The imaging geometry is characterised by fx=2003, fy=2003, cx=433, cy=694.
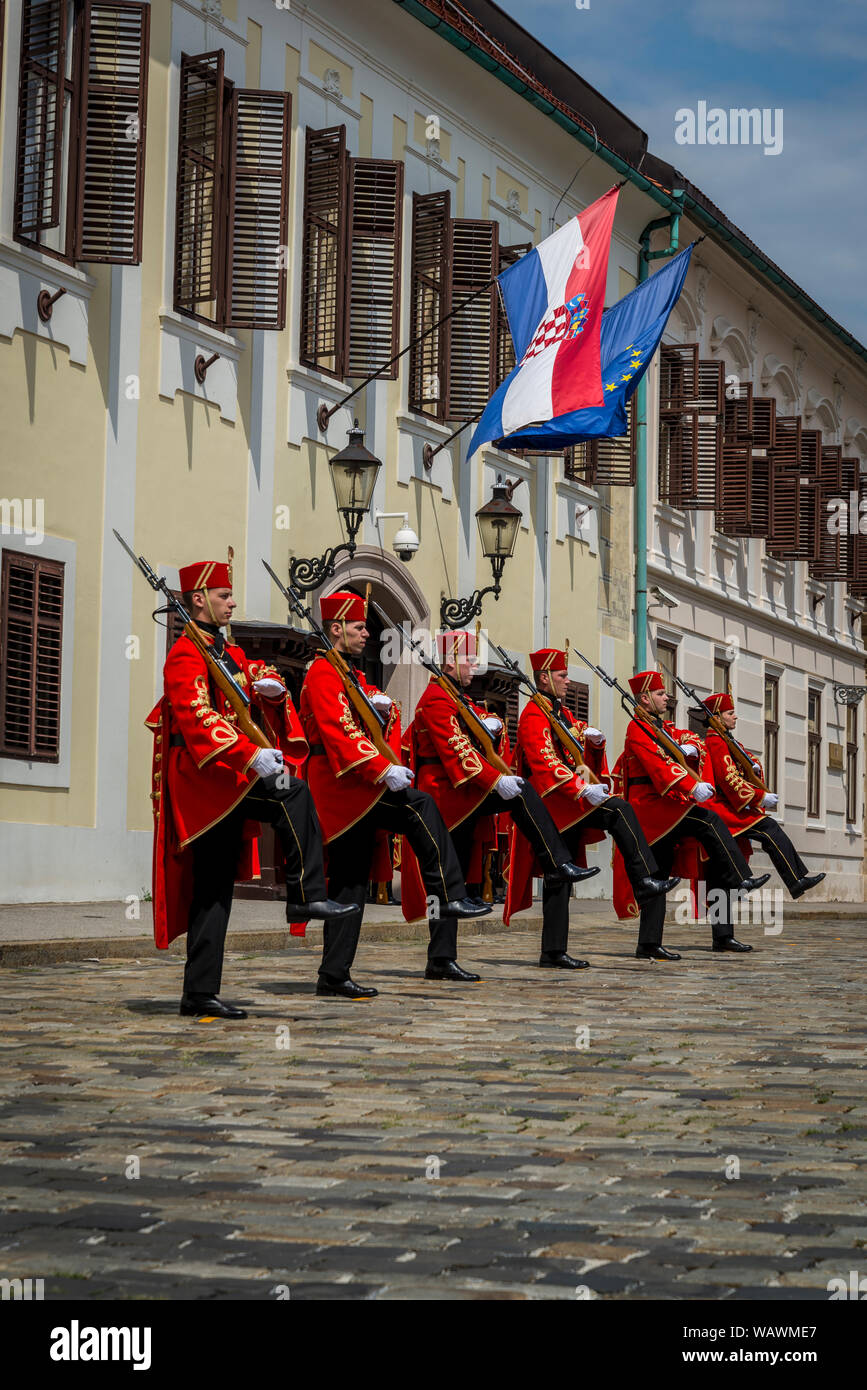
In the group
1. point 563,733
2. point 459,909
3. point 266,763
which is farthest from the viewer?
point 563,733

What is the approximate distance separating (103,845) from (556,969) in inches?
201

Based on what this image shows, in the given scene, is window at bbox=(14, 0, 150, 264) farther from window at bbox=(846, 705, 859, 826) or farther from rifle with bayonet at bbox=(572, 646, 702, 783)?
window at bbox=(846, 705, 859, 826)

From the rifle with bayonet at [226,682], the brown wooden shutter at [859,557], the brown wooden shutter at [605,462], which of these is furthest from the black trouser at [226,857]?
the brown wooden shutter at [859,557]

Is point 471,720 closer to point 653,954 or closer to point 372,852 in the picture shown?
point 372,852

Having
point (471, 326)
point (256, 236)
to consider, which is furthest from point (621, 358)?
point (256, 236)

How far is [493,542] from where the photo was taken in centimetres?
2125

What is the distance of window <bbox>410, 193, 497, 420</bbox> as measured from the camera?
21.1 m

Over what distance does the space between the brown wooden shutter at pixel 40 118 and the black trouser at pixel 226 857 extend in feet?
24.7

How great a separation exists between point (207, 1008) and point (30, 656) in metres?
7.17

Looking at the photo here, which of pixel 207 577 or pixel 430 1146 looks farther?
pixel 207 577

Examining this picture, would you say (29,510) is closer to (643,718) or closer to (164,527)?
(164,527)

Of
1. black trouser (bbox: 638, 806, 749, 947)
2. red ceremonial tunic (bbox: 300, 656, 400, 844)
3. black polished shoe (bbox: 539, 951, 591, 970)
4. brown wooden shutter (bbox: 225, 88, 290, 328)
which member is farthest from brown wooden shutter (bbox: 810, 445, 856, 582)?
red ceremonial tunic (bbox: 300, 656, 400, 844)

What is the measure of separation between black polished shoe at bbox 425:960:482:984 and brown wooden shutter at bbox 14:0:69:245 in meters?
6.83

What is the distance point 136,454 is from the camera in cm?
1677
